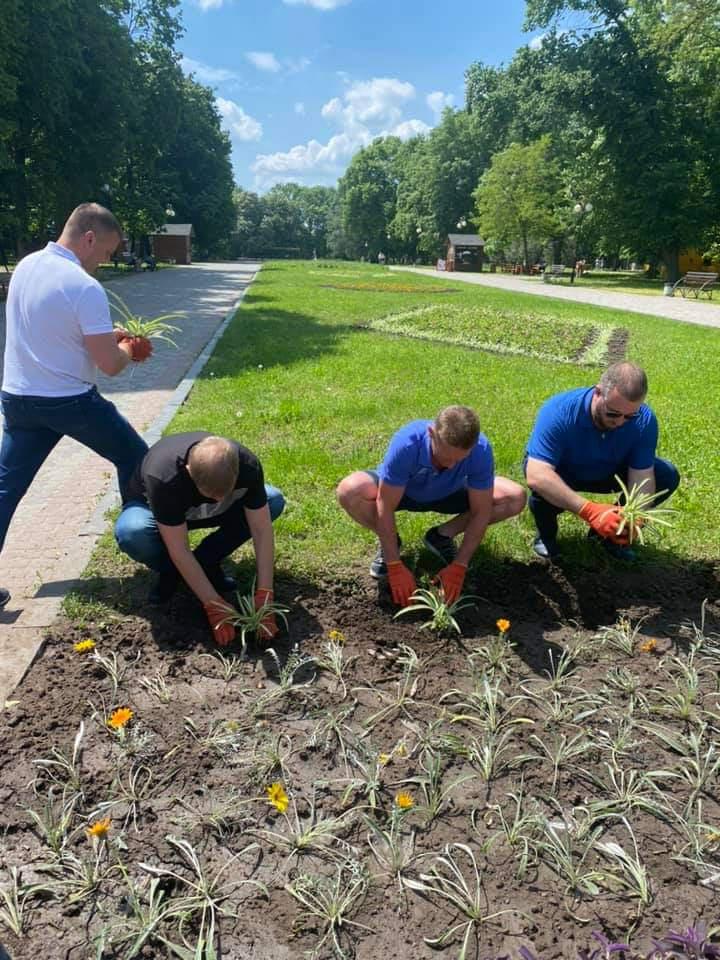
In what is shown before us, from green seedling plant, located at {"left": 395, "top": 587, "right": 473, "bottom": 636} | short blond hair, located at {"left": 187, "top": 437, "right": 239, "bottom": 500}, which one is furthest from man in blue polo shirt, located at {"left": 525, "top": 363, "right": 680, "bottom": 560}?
short blond hair, located at {"left": 187, "top": 437, "right": 239, "bottom": 500}

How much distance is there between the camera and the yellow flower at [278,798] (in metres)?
2.23

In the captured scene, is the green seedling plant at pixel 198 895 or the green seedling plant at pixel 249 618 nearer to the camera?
the green seedling plant at pixel 198 895

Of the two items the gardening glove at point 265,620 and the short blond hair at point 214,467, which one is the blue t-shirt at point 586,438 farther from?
the short blond hair at point 214,467

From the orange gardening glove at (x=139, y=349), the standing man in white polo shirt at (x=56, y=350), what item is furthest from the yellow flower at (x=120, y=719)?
the orange gardening glove at (x=139, y=349)

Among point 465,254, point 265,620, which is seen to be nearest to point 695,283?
point 465,254

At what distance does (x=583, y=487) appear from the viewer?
413 cm

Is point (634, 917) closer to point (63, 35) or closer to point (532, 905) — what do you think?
point (532, 905)

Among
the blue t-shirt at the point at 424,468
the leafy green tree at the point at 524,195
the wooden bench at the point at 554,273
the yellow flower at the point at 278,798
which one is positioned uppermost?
the leafy green tree at the point at 524,195

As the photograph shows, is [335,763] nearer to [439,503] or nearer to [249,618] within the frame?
[249,618]

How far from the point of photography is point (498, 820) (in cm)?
230

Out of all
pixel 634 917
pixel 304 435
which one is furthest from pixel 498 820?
pixel 304 435

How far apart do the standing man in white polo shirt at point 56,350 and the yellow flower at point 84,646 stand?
635 mm

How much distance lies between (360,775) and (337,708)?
37cm

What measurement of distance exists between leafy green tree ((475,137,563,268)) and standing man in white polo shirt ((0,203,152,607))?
38513mm
